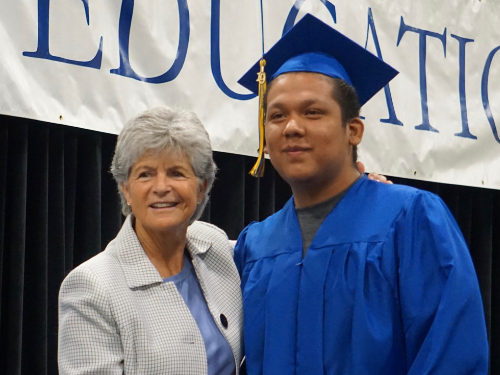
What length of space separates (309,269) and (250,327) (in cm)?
23

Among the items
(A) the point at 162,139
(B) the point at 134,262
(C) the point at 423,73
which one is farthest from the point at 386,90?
(B) the point at 134,262

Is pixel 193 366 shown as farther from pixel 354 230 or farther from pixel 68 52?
pixel 68 52

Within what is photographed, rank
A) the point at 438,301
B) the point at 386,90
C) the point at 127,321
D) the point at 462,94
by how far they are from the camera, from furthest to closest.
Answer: the point at 462,94
the point at 386,90
the point at 127,321
the point at 438,301

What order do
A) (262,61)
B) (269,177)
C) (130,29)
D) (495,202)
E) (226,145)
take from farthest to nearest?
(495,202) → (269,177) → (226,145) → (130,29) → (262,61)

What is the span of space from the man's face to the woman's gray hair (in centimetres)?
18

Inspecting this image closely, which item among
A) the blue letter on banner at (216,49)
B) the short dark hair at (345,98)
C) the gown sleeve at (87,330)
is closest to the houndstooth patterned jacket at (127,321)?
the gown sleeve at (87,330)

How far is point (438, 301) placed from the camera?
5.33ft

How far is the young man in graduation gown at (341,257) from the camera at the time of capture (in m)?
1.63

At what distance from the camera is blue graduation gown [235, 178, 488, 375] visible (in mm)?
1609

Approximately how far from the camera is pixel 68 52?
255 cm

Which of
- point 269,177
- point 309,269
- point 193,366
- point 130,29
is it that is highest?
point 130,29

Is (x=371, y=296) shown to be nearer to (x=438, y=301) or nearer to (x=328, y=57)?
(x=438, y=301)

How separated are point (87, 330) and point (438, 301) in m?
0.81

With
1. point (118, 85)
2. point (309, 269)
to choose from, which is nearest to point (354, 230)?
point (309, 269)
